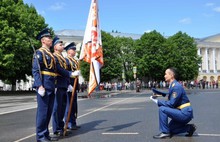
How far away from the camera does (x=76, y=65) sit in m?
9.17

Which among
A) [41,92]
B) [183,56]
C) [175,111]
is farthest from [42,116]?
[183,56]

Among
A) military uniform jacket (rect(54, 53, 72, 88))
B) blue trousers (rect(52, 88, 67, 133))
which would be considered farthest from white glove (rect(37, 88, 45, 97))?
blue trousers (rect(52, 88, 67, 133))

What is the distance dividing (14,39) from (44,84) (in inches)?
1372

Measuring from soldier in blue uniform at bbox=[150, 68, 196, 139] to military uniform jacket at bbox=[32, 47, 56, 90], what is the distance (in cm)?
243

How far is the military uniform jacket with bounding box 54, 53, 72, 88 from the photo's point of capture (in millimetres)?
7895

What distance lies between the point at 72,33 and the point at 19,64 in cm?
7392

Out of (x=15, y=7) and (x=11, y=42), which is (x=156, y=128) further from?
(x=15, y=7)

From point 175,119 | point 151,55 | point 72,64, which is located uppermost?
point 151,55

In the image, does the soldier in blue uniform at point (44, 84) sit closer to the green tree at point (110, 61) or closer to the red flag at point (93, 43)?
the red flag at point (93, 43)

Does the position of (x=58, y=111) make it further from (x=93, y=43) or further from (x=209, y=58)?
(x=209, y=58)

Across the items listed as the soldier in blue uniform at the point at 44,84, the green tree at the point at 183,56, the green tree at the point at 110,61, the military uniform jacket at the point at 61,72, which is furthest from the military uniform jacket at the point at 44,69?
the green tree at the point at 183,56

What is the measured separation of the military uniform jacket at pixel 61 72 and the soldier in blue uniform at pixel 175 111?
2263mm

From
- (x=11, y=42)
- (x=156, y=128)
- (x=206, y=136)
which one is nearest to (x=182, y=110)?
(x=206, y=136)

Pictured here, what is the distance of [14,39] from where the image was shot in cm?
4044
